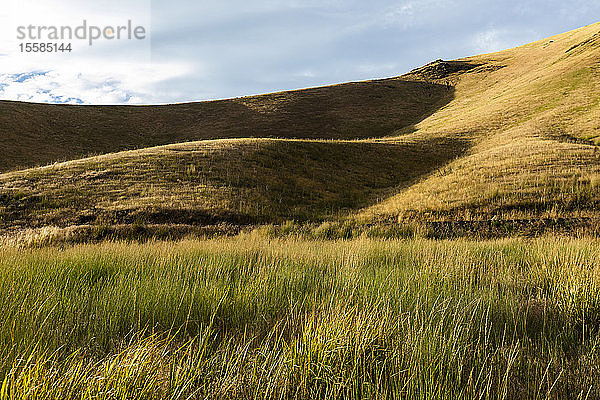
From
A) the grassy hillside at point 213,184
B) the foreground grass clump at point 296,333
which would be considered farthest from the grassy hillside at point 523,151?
the foreground grass clump at point 296,333

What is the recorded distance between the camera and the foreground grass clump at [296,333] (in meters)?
2.21

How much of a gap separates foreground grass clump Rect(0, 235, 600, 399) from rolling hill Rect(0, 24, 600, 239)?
1067 centimetres

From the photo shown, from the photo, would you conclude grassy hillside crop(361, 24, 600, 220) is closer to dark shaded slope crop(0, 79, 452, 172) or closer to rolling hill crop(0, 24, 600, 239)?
rolling hill crop(0, 24, 600, 239)

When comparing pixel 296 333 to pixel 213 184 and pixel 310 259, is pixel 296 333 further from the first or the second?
pixel 213 184

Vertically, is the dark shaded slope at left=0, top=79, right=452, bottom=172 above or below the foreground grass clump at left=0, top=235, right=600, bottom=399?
above

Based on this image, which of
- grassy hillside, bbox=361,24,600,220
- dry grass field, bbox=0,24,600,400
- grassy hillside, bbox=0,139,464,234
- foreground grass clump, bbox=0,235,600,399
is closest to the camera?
foreground grass clump, bbox=0,235,600,399

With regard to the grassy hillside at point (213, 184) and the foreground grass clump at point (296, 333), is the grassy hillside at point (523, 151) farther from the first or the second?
the foreground grass clump at point (296, 333)

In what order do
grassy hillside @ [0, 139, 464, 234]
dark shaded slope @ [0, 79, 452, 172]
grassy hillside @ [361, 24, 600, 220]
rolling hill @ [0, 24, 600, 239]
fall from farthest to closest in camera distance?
dark shaded slope @ [0, 79, 452, 172], rolling hill @ [0, 24, 600, 239], grassy hillside @ [0, 139, 464, 234], grassy hillside @ [361, 24, 600, 220]

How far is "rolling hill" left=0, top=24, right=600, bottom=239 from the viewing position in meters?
16.8

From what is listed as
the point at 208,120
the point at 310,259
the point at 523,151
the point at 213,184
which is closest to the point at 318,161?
the point at 213,184

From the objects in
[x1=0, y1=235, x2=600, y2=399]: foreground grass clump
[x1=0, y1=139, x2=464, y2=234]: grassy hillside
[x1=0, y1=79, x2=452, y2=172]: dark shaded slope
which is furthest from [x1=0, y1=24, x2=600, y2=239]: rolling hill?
[x1=0, y1=235, x2=600, y2=399]: foreground grass clump

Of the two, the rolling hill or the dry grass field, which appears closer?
the dry grass field

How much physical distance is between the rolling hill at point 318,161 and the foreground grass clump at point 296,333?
1067 centimetres

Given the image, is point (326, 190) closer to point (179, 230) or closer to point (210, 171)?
point (210, 171)
